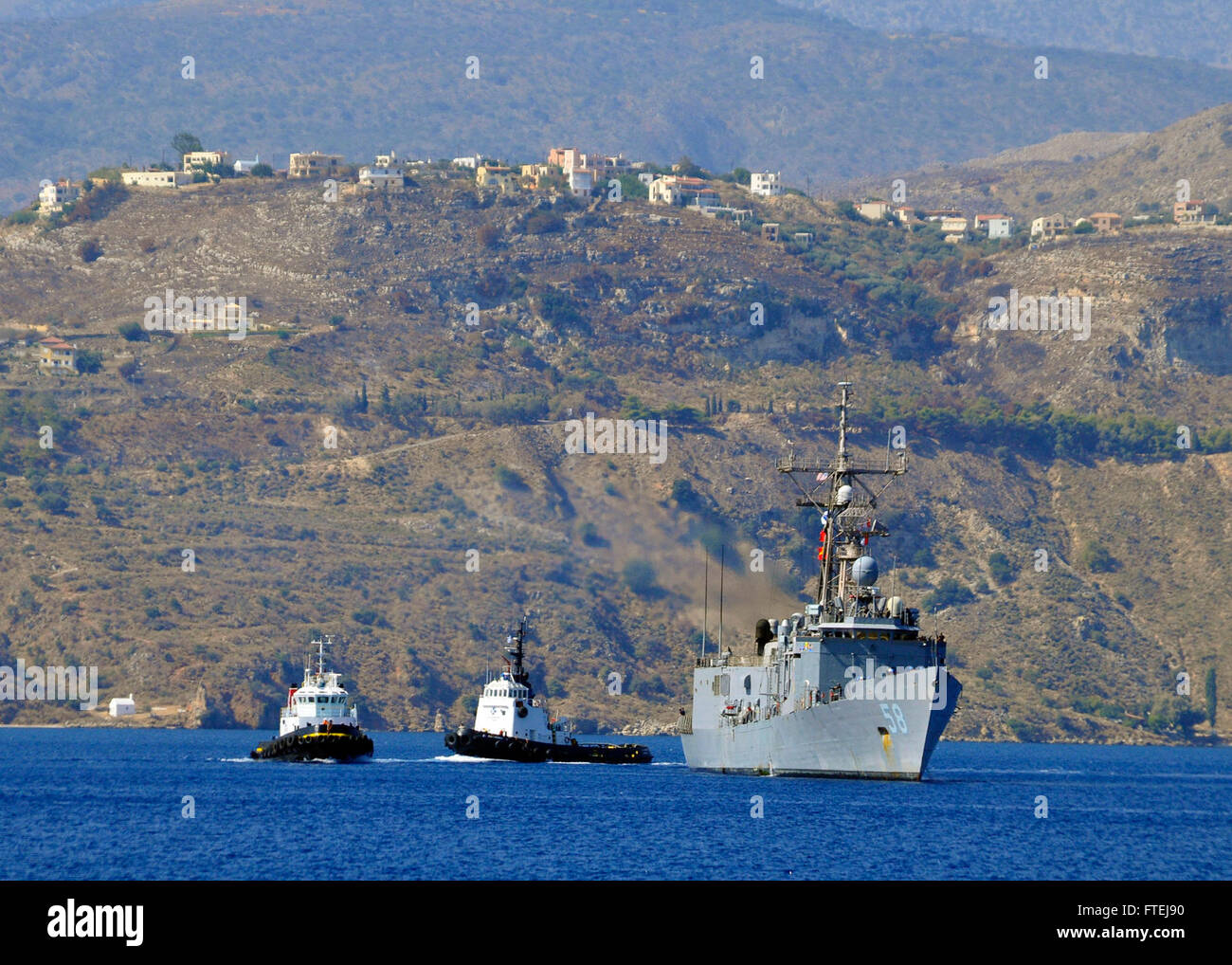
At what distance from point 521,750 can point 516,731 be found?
1705mm

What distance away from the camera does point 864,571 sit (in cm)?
8788

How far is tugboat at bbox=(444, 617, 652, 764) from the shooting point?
116750 mm

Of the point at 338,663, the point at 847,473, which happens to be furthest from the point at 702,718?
the point at 338,663

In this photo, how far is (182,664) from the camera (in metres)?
186

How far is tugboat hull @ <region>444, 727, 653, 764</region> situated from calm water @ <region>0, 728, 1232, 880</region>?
251cm

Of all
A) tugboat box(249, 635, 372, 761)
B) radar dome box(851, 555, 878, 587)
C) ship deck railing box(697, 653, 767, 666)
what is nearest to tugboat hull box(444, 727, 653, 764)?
tugboat box(249, 635, 372, 761)

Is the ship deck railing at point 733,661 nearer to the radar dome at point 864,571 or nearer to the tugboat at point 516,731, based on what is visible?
the radar dome at point 864,571

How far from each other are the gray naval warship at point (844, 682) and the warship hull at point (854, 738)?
0.05 meters

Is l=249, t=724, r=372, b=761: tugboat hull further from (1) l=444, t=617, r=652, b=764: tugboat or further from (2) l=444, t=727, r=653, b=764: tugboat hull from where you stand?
(1) l=444, t=617, r=652, b=764: tugboat

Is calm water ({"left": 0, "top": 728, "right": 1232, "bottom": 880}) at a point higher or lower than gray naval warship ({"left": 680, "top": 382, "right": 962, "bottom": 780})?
lower

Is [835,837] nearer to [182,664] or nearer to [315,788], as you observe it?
[315,788]

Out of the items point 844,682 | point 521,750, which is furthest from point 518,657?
point 844,682

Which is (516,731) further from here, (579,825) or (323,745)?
(579,825)

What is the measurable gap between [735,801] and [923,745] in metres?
9.26
